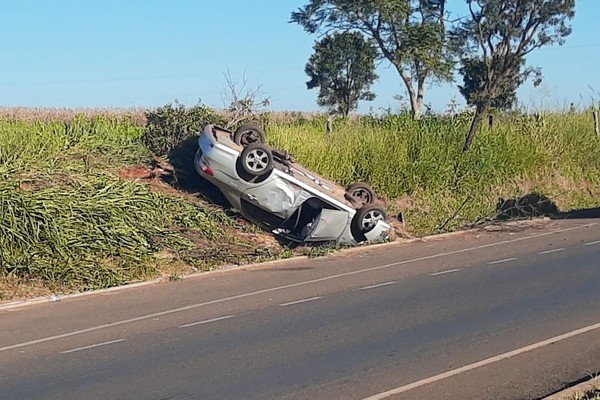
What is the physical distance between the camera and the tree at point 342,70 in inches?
2047

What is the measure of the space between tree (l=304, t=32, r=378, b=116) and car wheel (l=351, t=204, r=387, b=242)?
1381 inches

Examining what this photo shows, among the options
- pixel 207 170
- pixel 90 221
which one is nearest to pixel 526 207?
pixel 207 170

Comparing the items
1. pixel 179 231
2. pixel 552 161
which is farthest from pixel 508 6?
pixel 179 231

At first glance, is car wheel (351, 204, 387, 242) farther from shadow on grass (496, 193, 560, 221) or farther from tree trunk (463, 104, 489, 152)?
tree trunk (463, 104, 489, 152)

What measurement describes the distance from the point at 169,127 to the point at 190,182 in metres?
1.53

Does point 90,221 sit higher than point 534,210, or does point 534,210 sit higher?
point 90,221

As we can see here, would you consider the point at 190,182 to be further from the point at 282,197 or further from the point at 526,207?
the point at 526,207

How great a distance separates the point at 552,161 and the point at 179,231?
13826mm

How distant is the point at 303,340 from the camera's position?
30.2 feet

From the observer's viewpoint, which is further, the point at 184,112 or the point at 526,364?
the point at 184,112

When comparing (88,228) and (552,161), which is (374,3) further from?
(88,228)

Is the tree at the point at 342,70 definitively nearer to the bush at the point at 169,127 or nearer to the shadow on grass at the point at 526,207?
the shadow on grass at the point at 526,207

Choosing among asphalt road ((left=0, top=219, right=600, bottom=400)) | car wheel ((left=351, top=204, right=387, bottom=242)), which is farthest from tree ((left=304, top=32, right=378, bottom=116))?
asphalt road ((left=0, top=219, right=600, bottom=400))

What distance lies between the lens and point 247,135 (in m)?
18.1
